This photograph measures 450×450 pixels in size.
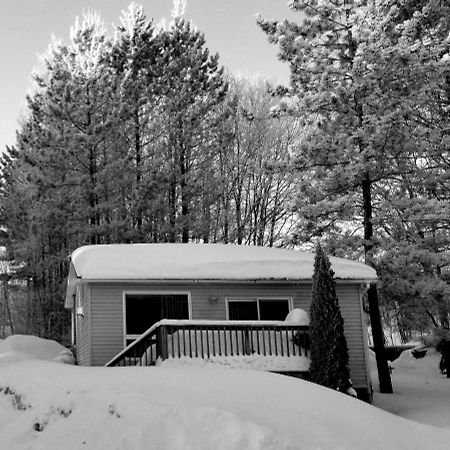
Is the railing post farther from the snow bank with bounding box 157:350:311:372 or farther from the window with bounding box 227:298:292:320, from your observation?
the window with bounding box 227:298:292:320

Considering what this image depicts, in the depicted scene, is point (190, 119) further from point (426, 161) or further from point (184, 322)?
point (184, 322)

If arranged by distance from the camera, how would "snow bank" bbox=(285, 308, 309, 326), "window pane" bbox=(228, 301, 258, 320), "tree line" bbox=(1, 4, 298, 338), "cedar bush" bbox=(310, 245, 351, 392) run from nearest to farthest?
"cedar bush" bbox=(310, 245, 351, 392)
"snow bank" bbox=(285, 308, 309, 326)
"window pane" bbox=(228, 301, 258, 320)
"tree line" bbox=(1, 4, 298, 338)

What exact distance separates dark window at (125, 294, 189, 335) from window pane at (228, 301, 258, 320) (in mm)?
1133

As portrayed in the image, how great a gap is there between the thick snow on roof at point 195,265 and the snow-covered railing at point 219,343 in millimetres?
1677

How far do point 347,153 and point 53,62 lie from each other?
15.6m

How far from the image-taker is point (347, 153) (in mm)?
16391

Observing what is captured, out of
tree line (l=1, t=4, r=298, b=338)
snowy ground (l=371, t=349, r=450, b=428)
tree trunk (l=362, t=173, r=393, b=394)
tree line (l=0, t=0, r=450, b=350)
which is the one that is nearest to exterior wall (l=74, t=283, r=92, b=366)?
tree line (l=0, t=0, r=450, b=350)

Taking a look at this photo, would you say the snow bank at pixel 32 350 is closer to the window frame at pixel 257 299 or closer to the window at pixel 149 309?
the window at pixel 149 309

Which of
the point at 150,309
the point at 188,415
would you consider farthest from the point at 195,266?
the point at 188,415

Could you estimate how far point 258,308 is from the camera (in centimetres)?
1416

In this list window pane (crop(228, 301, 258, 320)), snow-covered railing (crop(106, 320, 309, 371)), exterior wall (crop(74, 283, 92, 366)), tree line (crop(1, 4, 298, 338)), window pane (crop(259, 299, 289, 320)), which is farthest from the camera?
tree line (crop(1, 4, 298, 338))

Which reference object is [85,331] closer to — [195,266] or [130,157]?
[195,266]

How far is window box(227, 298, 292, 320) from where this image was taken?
46.2 feet

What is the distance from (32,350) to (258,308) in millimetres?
7483
